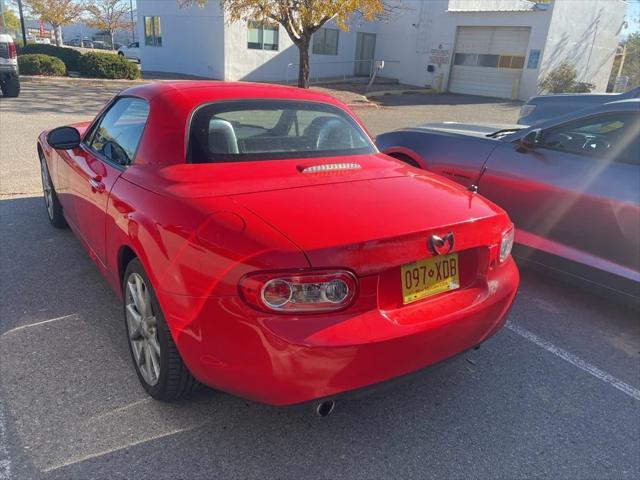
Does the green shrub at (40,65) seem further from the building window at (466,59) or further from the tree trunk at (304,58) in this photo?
the building window at (466,59)

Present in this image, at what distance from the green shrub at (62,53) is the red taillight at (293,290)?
71.9 ft

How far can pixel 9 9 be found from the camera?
4491cm

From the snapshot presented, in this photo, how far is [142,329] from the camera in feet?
8.84

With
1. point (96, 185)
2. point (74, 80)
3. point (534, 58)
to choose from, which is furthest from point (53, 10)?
point (96, 185)

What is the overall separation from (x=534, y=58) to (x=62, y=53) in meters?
21.4

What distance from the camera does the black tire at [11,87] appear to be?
13.8 metres

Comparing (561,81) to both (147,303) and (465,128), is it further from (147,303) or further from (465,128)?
(147,303)

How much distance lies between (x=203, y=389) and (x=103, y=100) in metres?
15.4

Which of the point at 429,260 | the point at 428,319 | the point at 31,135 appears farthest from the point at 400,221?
the point at 31,135

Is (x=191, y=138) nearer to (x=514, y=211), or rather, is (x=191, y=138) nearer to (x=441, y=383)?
(x=441, y=383)

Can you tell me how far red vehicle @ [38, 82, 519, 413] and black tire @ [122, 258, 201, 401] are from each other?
10 mm

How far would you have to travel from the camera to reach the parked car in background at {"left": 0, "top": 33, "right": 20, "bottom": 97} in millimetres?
12812

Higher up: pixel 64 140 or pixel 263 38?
pixel 263 38

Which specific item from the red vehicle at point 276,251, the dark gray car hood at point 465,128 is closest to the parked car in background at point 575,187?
the dark gray car hood at point 465,128
